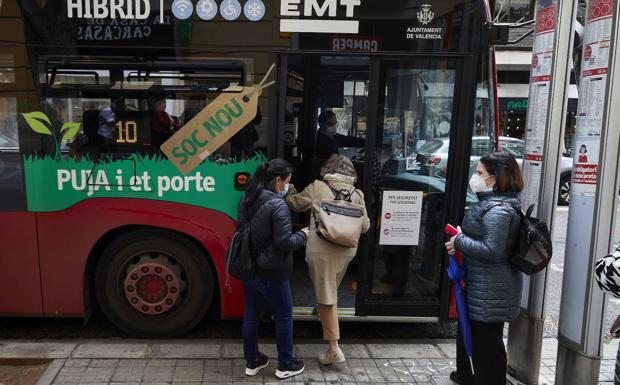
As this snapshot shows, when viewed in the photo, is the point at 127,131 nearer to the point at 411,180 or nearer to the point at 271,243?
the point at 271,243

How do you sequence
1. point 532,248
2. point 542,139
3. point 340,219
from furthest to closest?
point 340,219, point 542,139, point 532,248

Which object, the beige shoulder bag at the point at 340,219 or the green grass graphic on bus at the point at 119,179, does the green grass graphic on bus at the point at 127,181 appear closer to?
the green grass graphic on bus at the point at 119,179

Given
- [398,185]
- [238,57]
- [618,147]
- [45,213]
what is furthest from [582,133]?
[45,213]

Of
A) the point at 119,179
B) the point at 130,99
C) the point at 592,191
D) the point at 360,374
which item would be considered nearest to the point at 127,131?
the point at 130,99

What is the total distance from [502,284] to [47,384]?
2.98m

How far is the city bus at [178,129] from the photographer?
366cm

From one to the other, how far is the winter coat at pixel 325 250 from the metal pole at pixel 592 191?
134 cm

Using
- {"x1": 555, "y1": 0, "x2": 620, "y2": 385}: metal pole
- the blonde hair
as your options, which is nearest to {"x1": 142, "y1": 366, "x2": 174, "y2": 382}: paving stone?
the blonde hair

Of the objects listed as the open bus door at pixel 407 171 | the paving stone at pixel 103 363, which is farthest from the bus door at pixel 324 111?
the paving stone at pixel 103 363

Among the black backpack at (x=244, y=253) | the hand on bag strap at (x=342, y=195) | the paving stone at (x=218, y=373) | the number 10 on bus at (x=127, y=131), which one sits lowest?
the paving stone at (x=218, y=373)

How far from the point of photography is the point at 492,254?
2.82 metres

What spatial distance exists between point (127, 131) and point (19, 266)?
133 cm

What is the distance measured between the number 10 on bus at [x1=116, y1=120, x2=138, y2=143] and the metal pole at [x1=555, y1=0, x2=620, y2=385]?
2.98 meters

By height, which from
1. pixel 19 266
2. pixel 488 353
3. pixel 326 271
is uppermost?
pixel 326 271
